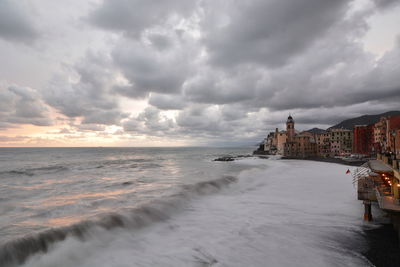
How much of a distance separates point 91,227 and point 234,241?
33.8 ft

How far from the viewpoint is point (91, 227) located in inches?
645

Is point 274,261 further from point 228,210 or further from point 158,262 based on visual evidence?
point 228,210

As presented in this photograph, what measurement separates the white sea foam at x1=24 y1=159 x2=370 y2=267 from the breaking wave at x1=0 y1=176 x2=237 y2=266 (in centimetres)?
66

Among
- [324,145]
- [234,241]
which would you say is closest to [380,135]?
[324,145]

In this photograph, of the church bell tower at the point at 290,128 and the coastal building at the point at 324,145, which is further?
the church bell tower at the point at 290,128

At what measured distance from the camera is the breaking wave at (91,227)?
12858 mm

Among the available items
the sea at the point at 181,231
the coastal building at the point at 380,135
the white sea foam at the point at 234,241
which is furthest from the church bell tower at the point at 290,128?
the white sea foam at the point at 234,241

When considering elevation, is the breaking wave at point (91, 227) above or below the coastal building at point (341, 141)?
below

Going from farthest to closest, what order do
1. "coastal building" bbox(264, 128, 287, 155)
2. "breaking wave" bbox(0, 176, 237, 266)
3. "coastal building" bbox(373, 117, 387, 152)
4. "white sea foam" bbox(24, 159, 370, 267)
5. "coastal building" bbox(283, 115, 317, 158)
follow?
"coastal building" bbox(264, 128, 287, 155)
"coastal building" bbox(283, 115, 317, 158)
"coastal building" bbox(373, 117, 387, 152)
"breaking wave" bbox(0, 176, 237, 266)
"white sea foam" bbox(24, 159, 370, 267)

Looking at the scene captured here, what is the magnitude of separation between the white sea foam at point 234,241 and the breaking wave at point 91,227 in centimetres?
66

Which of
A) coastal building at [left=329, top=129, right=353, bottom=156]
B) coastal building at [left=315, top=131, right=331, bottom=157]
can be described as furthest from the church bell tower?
coastal building at [left=329, top=129, right=353, bottom=156]

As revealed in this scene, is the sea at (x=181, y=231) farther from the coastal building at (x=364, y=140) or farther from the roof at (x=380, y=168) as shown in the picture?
the coastal building at (x=364, y=140)

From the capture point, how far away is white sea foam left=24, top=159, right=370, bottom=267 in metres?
12.1

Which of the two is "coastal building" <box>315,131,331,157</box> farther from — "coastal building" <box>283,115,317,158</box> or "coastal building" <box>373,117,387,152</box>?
"coastal building" <box>373,117,387,152</box>
